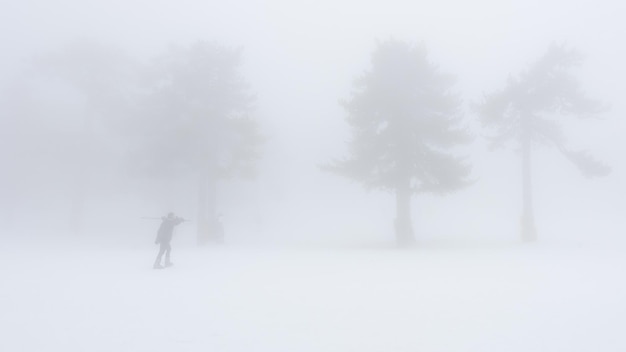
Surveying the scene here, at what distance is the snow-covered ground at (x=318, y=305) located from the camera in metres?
9.27

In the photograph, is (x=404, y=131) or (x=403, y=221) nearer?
(x=404, y=131)

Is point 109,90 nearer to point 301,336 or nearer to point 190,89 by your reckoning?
point 190,89

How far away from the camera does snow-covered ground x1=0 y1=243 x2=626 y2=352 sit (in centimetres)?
927

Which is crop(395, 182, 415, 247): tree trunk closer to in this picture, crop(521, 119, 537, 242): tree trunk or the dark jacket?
crop(521, 119, 537, 242): tree trunk

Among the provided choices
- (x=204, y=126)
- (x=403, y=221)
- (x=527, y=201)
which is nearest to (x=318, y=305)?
(x=403, y=221)

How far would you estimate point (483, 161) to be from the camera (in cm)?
10519

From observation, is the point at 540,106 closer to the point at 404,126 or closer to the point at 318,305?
the point at 404,126

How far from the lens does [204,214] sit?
105 ft

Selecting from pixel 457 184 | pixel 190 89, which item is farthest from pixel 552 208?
pixel 190 89

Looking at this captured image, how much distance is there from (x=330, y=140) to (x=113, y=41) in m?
77.8

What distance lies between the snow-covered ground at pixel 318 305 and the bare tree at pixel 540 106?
9.48 meters

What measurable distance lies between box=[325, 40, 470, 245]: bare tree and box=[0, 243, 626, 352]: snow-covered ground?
7764mm

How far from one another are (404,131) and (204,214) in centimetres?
1303

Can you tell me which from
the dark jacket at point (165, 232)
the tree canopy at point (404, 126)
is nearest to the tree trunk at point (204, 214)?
the tree canopy at point (404, 126)
